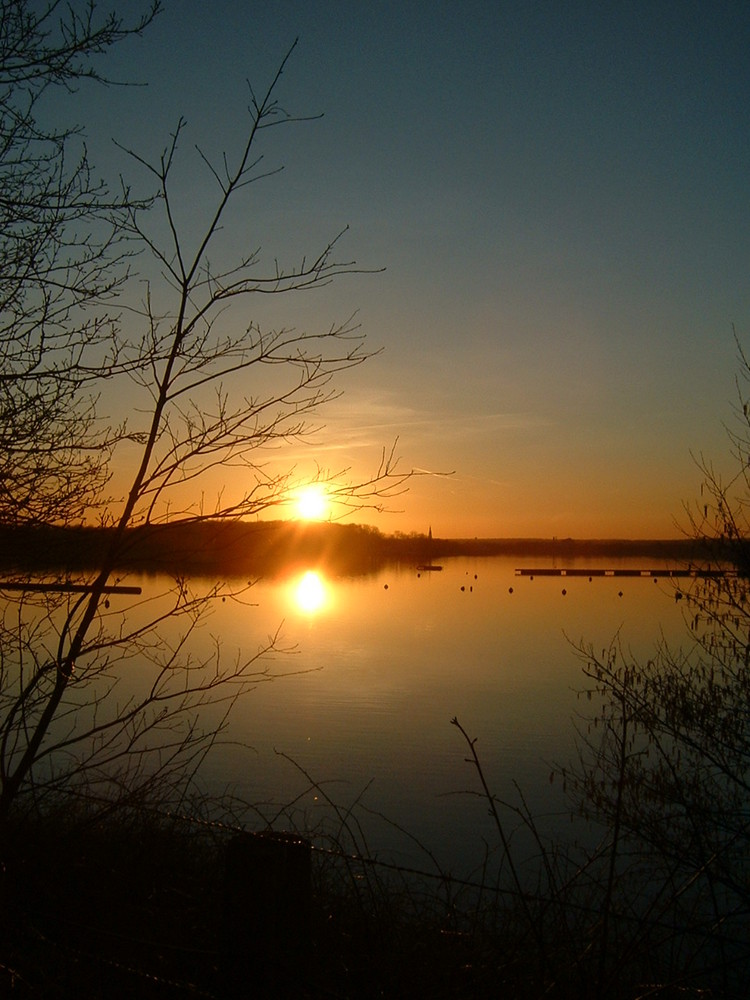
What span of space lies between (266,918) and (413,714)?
1696 cm

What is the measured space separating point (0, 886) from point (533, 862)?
24.6ft

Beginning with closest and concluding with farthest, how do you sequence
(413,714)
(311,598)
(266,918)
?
(266,918) → (413,714) → (311,598)

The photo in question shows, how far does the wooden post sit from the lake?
60.6 inches

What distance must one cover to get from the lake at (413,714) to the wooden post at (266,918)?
1.54 m

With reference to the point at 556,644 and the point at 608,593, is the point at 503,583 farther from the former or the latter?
the point at 556,644

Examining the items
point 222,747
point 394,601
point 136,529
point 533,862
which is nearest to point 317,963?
point 136,529

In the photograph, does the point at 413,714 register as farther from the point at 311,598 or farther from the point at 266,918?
the point at 311,598

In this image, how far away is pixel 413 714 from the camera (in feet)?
64.3

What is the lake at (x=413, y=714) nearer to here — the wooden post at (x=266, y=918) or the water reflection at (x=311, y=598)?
the wooden post at (x=266, y=918)

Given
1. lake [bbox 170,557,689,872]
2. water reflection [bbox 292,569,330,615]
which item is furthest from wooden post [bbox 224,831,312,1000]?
water reflection [bbox 292,569,330,615]

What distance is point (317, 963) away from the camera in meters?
3.83

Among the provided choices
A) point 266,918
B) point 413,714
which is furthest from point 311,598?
point 266,918

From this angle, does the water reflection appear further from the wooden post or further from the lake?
the wooden post

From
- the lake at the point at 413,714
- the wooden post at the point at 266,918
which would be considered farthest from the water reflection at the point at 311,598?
the wooden post at the point at 266,918
